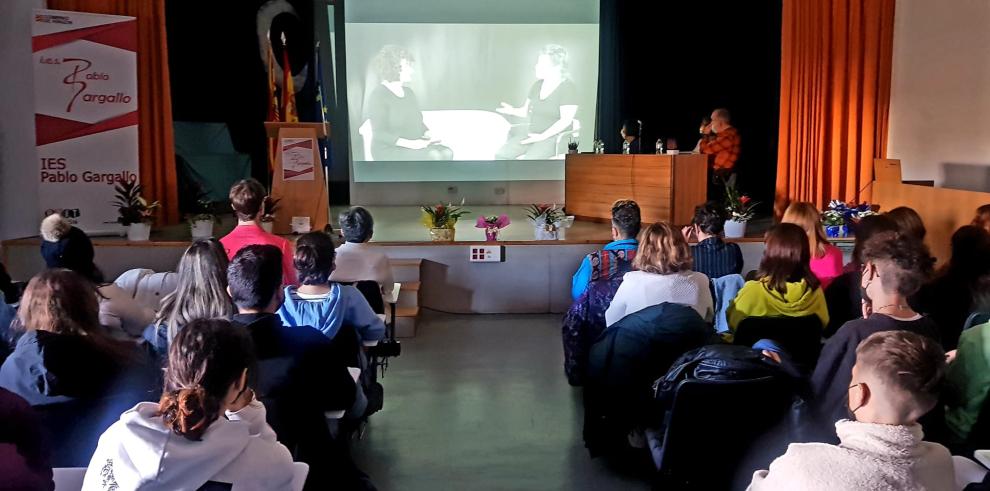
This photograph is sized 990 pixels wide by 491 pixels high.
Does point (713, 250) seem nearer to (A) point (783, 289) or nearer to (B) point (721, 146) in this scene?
(A) point (783, 289)

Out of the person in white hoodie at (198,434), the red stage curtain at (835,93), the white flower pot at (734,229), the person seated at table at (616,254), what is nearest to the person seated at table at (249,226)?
the person seated at table at (616,254)

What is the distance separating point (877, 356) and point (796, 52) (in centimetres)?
Answer: 676

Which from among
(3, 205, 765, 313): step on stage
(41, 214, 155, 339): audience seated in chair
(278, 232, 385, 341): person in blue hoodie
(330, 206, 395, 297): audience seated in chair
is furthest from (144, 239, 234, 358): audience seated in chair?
(3, 205, 765, 313): step on stage

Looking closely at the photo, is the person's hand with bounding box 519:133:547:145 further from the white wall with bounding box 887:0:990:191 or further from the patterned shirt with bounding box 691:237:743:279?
the patterned shirt with bounding box 691:237:743:279

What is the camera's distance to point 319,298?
295 centimetres

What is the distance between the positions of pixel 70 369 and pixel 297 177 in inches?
175

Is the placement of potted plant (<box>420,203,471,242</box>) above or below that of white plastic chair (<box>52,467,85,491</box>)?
above

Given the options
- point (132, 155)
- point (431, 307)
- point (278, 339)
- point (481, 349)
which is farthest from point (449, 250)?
point (278, 339)

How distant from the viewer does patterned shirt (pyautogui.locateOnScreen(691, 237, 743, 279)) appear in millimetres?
4297

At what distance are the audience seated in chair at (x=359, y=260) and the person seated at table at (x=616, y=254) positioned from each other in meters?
0.95

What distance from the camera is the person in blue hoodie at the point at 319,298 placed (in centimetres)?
292

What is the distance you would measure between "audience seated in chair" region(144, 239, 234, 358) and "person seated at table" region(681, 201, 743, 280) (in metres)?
2.48

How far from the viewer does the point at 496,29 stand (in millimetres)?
9852

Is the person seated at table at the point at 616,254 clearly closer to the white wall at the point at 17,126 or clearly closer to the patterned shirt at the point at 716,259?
the patterned shirt at the point at 716,259
